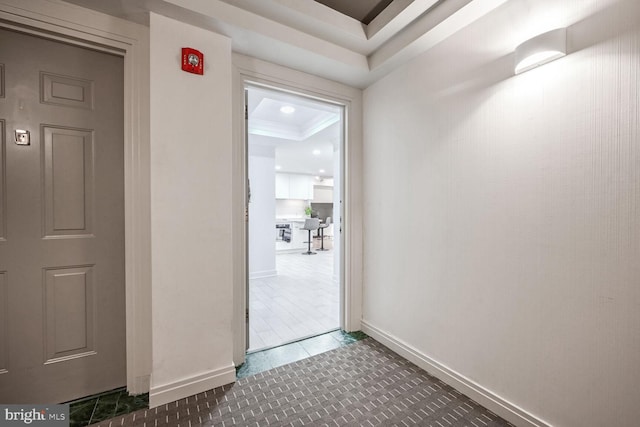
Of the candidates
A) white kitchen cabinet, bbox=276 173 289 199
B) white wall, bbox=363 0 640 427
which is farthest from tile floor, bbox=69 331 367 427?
white kitchen cabinet, bbox=276 173 289 199

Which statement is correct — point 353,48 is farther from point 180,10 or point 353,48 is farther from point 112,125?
point 112,125

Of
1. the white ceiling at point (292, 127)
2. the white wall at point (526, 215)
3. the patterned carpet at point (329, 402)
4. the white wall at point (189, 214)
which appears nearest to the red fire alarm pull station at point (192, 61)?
the white wall at point (189, 214)

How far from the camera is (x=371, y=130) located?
8.57 feet

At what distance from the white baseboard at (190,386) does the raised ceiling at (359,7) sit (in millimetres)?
2706

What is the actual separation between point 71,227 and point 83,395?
1.07 meters

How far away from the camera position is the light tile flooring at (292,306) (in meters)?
2.68

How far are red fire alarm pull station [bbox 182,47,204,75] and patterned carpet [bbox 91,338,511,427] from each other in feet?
6.93

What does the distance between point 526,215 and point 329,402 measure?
160 centimetres

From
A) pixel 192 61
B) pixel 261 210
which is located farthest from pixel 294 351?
pixel 261 210

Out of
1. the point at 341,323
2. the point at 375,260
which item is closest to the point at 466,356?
the point at 375,260

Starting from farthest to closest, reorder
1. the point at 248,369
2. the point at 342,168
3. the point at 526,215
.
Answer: the point at 342,168
the point at 248,369
the point at 526,215

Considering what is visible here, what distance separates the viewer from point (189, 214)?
1.78 metres

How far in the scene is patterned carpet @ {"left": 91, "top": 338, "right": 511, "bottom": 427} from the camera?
1.55m

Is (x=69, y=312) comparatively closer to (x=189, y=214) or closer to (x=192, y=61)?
(x=189, y=214)
